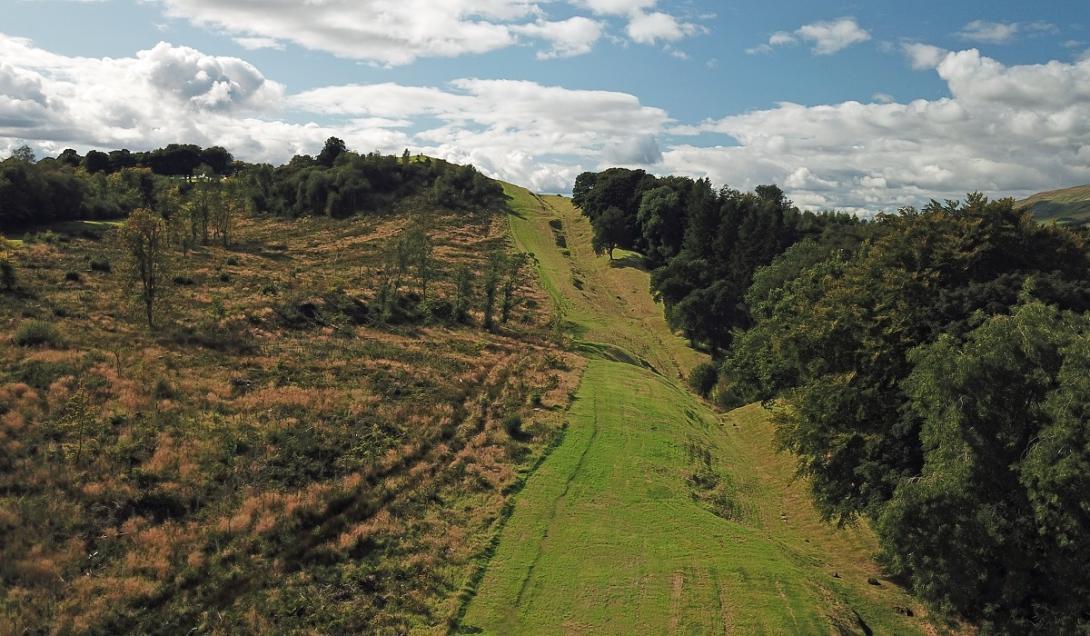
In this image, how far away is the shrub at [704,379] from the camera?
68.6 metres

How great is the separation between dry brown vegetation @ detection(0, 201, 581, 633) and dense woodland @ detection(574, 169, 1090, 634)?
1641cm

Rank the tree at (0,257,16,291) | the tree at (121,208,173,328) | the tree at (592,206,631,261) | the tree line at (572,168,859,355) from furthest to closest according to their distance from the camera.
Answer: the tree at (592,206,631,261)
the tree line at (572,168,859,355)
the tree at (0,257,16,291)
the tree at (121,208,173,328)

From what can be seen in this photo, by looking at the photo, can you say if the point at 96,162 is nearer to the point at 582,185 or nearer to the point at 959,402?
the point at 582,185

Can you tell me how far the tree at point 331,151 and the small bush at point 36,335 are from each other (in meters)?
140

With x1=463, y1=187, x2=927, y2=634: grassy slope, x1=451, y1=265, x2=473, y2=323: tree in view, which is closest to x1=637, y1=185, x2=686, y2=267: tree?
x1=451, y1=265, x2=473, y2=323: tree

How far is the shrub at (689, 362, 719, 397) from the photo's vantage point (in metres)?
68.6

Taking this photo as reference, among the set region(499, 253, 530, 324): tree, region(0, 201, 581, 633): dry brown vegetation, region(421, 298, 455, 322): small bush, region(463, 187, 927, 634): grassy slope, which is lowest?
region(463, 187, 927, 634): grassy slope

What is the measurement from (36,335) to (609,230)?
95682 millimetres

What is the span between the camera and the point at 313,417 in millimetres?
35500

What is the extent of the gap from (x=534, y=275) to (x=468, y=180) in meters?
71.3

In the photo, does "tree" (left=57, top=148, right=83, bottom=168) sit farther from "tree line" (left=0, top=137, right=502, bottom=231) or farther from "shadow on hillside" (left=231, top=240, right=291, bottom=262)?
"shadow on hillside" (left=231, top=240, right=291, bottom=262)

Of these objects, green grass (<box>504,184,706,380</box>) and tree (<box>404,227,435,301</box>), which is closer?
tree (<box>404,227,435,301</box>)

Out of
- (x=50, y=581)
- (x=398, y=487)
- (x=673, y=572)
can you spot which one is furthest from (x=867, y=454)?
(x=50, y=581)

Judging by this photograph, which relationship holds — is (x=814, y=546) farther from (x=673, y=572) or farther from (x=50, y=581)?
(x=50, y=581)
